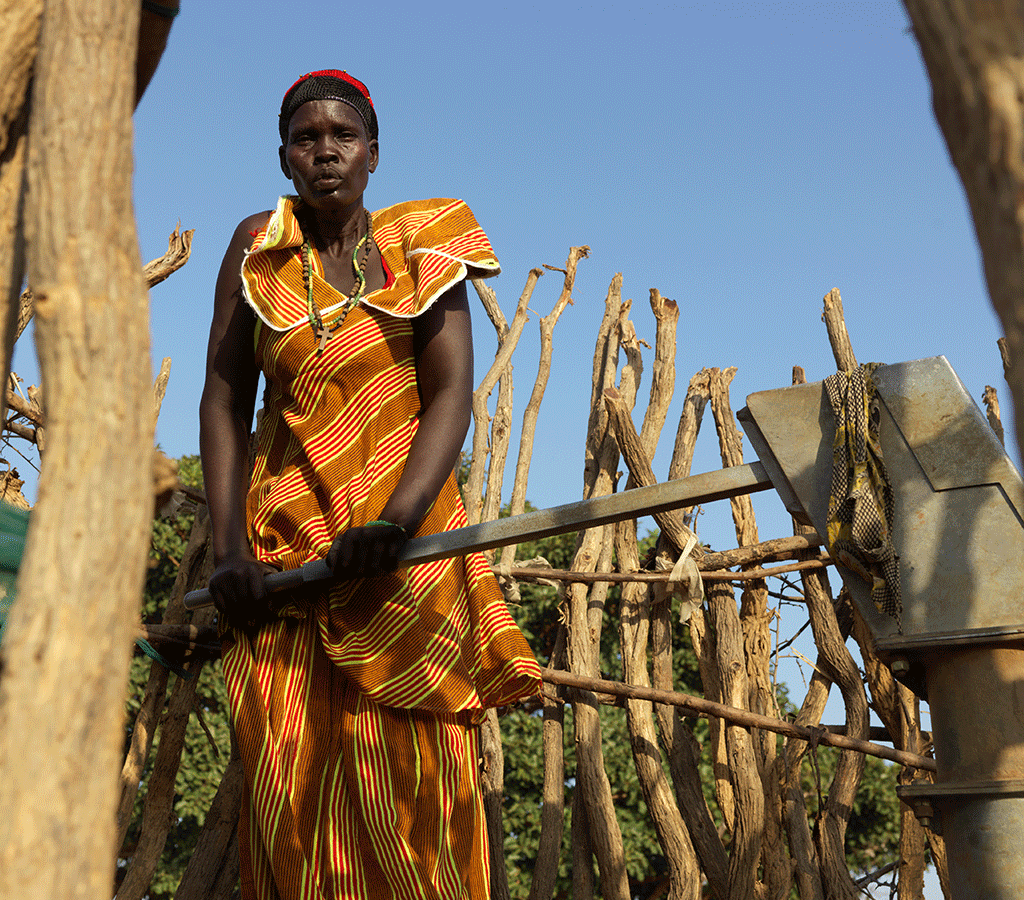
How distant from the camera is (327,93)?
225 centimetres

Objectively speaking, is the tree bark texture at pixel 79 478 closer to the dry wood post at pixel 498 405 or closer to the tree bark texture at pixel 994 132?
the tree bark texture at pixel 994 132

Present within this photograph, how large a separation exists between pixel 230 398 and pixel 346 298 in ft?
1.09

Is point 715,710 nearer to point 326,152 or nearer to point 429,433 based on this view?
point 429,433

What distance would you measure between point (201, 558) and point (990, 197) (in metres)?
2.74

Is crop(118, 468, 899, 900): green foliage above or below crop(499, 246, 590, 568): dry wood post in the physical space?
below

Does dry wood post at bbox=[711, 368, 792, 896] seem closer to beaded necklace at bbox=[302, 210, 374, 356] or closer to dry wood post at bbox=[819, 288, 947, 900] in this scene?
dry wood post at bbox=[819, 288, 947, 900]

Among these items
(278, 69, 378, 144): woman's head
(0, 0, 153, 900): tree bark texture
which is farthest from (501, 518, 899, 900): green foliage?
(0, 0, 153, 900): tree bark texture

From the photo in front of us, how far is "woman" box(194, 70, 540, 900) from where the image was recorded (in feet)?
6.39

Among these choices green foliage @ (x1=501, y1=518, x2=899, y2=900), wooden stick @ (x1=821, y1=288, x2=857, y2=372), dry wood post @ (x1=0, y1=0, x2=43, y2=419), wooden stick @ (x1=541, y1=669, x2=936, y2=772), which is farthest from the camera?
green foliage @ (x1=501, y1=518, x2=899, y2=900)

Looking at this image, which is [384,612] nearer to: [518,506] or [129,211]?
[129,211]

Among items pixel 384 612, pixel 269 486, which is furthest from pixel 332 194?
pixel 384 612

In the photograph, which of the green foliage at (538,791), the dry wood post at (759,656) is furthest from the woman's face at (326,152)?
the green foliage at (538,791)

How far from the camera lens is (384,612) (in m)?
2.02

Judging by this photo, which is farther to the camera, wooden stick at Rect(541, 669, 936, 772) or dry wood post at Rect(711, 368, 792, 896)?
dry wood post at Rect(711, 368, 792, 896)
